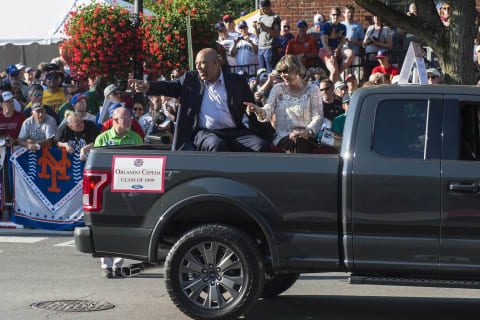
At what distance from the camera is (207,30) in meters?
16.6

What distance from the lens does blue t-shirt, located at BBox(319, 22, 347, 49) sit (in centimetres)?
1722

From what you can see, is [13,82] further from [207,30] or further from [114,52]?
[207,30]

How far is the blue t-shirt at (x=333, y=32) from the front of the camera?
17.2 meters

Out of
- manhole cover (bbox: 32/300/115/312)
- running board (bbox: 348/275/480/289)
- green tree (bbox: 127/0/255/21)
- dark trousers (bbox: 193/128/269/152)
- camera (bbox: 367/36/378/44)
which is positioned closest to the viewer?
running board (bbox: 348/275/480/289)

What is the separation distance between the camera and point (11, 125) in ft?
45.9

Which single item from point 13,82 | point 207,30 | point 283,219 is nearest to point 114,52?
point 207,30

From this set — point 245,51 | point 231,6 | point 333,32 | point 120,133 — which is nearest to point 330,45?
point 333,32

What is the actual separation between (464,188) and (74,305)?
355cm

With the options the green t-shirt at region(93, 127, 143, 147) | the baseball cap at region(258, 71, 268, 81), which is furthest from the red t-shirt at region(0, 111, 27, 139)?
the baseball cap at region(258, 71, 268, 81)

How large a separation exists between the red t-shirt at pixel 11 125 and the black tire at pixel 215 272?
24.9ft

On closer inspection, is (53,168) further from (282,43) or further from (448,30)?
(282,43)

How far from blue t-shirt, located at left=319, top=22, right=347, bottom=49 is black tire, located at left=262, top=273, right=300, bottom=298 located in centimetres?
957

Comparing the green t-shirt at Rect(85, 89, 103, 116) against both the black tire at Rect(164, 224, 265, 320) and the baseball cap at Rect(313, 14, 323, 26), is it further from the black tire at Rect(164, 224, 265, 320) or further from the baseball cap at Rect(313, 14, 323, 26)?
the black tire at Rect(164, 224, 265, 320)

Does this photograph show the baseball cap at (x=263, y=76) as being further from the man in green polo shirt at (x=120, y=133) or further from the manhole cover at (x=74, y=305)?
the manhole cover at (x=74, y=305)
